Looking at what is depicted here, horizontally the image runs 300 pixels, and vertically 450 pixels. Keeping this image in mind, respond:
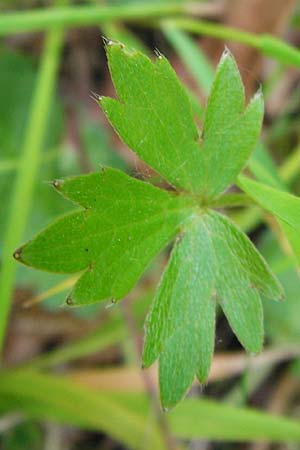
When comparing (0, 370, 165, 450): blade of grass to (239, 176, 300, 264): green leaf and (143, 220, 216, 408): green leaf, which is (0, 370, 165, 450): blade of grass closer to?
(143, 220, 216, 408): green leaf

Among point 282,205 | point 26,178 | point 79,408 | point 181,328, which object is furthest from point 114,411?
point 282,205

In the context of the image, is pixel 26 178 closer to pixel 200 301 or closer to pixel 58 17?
pixel 58 17

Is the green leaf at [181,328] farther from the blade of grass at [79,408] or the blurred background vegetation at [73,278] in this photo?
the blade of grass at [79,408]

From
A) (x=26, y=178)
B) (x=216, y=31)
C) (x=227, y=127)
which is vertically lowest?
(x=227, y=127)

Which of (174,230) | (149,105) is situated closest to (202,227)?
(174,230)

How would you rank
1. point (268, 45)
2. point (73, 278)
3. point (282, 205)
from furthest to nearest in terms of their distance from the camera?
point (73, 278) < point (268, 45) < point (282, 205)

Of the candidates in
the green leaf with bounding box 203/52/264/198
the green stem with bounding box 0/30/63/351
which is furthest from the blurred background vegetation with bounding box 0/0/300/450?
the green leaf with bounding box 203/52/264/198

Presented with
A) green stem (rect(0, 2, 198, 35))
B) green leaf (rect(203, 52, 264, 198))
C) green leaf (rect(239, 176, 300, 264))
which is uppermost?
green stem (rect(0, 2, 198, 35))
